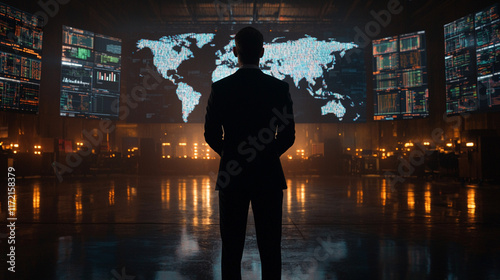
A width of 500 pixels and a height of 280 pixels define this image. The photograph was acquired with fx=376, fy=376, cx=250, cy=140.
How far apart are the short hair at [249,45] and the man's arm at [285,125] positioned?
25cm

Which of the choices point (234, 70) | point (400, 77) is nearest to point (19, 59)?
point (234, 70)

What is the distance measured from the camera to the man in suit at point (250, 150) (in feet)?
5.66

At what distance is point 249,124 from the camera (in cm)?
176

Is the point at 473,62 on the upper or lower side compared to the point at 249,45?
upper

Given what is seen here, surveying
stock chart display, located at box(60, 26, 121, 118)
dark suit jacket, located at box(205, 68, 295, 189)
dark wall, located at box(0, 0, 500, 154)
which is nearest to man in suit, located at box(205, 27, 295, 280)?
dark suit jacket, located at box(205, 68, 295, 189)

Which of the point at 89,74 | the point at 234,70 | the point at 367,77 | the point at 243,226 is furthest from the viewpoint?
the point at 367,77

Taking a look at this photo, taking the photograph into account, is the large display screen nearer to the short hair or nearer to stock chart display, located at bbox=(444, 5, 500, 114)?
stock chart display, located at bbox=(444, 5, 500, 114)

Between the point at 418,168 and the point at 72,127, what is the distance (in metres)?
12.5

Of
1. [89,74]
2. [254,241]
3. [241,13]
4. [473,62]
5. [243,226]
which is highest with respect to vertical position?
[241,13]

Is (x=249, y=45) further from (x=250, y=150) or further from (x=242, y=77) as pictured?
(x=250, y=150)

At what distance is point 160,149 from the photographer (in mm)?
14977

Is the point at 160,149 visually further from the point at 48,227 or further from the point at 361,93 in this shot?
the point at 48,227

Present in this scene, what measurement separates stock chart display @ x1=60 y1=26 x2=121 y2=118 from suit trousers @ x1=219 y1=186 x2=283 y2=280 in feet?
44.4

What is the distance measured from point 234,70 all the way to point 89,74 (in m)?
5.53
